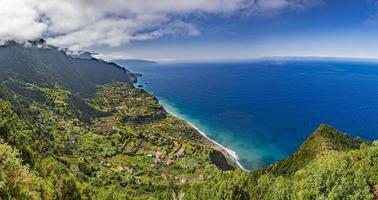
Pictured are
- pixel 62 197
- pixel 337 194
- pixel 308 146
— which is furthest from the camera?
pixel 308 146

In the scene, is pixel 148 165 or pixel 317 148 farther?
pixel 148 165

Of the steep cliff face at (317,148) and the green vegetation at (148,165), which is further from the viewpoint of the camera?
the steep cliff face at (317,148)

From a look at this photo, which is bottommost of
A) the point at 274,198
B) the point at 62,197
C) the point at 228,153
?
the point at 228,153

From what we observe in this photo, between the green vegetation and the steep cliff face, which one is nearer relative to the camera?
the green vegetation

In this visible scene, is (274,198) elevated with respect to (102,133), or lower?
elevated

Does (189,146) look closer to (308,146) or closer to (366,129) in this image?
(308,146)

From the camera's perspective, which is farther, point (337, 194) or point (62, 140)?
point (62, 140)

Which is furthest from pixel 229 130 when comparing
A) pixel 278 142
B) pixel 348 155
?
pixel 348 155

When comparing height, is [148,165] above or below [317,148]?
below
